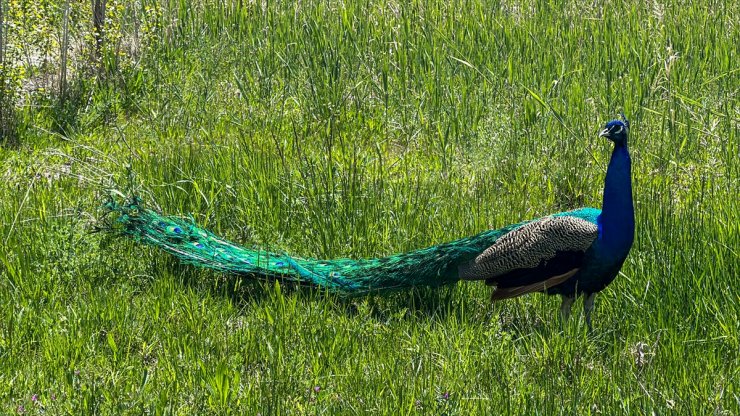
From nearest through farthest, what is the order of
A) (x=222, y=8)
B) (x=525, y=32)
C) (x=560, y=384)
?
(x=560, y=384) < (x=525, y=32) < (x=222, y=8)

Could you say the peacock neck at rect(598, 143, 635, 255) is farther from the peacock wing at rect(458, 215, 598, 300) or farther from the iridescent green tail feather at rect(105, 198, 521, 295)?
the iridescent green tail feather at rect(105, 198, 521, 295)

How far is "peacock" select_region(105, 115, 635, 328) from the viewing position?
469 centimetres

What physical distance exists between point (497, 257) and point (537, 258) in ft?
0.60

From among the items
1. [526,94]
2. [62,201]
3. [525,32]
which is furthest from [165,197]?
[525,32]

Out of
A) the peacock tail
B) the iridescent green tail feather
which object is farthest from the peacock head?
the iridescent green tail feather

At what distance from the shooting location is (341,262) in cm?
508

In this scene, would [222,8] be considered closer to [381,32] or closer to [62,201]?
[381,32]

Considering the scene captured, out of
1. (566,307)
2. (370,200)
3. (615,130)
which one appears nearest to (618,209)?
(615,130)

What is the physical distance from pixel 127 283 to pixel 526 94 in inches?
119

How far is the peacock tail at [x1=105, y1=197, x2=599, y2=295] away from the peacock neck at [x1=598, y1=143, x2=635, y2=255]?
17cm

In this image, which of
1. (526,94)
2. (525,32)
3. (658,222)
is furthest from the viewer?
(525,32)

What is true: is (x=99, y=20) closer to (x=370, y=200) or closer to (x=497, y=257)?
(x=370, y=200)

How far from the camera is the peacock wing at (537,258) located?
188 inches

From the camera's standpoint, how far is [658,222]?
4938mm
